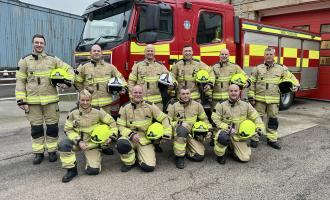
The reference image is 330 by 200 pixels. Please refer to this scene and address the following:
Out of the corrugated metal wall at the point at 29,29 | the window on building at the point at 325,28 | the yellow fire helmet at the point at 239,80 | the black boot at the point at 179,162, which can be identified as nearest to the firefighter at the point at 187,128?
the black boot at the point at 179,162

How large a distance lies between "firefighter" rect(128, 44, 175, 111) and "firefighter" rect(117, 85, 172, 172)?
1.32ft

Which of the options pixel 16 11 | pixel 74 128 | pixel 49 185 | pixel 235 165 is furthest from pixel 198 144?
pixel 16 11

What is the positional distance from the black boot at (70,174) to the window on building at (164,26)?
1.99 metres

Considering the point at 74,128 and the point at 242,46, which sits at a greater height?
the point at 242,46

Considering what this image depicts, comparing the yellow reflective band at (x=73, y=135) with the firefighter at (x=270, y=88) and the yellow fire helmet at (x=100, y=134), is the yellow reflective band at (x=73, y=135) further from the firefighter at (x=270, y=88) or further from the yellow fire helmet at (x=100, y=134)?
the firefighter at (x=270, y=88)

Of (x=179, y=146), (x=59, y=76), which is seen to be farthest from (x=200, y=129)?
(x=59, y=76)

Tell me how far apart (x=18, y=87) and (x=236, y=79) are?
2977 mm

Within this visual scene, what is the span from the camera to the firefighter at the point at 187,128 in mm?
3785

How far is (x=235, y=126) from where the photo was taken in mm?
4020

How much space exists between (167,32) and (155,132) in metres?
1.73

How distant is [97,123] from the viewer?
3.70m

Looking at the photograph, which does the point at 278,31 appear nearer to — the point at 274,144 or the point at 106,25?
the point at 274,144

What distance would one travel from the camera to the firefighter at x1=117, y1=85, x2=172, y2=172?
3.61 meters

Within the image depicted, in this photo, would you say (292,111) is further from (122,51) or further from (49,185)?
(49,185)
